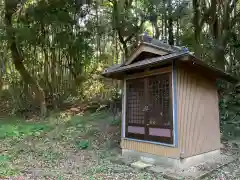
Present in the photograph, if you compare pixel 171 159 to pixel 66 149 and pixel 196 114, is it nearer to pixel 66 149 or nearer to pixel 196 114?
pixel 196 114

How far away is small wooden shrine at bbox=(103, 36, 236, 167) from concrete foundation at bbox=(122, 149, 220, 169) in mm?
48

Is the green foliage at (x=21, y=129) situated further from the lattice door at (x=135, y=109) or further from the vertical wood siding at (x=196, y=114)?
the vertical wood siding at (x=196, y=114)

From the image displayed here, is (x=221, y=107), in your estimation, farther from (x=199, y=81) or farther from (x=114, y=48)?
(x=114, y=48)

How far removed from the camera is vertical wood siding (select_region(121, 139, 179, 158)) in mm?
5641

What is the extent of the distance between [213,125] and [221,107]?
2.65m

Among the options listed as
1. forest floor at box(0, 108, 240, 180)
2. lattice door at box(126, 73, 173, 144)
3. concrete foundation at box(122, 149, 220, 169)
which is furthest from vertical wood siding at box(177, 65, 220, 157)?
forest floor at box(0, 108, 240, 180)

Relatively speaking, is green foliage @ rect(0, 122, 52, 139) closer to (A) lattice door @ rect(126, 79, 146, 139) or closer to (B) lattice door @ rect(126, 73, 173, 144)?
(A) lattice door @ rect(126, 79, 146, 139)

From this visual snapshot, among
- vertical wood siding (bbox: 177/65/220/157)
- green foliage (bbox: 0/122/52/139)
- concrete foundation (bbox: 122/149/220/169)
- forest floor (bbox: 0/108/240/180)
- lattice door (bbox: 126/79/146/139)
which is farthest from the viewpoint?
green foliage (bbox: 0/122/52/139)

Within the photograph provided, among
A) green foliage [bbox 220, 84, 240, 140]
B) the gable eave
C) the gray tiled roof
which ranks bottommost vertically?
green foliage [bbox 220, 84, 240, 140]

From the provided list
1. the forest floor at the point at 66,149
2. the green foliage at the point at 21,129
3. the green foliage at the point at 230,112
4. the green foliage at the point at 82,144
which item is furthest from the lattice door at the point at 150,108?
the green foliage at the point at 21,129

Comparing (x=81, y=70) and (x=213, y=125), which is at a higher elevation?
(x=81, y=70)

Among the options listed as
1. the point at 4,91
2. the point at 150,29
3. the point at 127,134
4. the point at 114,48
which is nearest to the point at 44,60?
the point at 4,91

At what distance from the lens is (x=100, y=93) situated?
39.4 feet

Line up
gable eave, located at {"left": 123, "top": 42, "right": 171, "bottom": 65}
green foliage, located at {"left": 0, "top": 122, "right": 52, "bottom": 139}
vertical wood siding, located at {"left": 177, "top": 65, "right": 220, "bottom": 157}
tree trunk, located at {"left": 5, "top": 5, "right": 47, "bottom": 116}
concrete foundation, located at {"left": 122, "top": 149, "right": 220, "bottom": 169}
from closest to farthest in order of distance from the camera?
1. concrete foundation, located at {"left": 122, "top": 149, "right": 220, "bottom": 169}
2. vertical wood siding, located at {"left": 177, "top": 65, "right": 220, "bottom": 157}
3. gable eave, located at {"left": 123, "top": 42, "right": 171, "bottom": 65}
4. green foliage, located at {"left": 0, "top": 122, "right": 52, "bottom": 139}
5. tree trunk, located at {"left": 5, "top": 5, "right": 47, "bottom": 116}
